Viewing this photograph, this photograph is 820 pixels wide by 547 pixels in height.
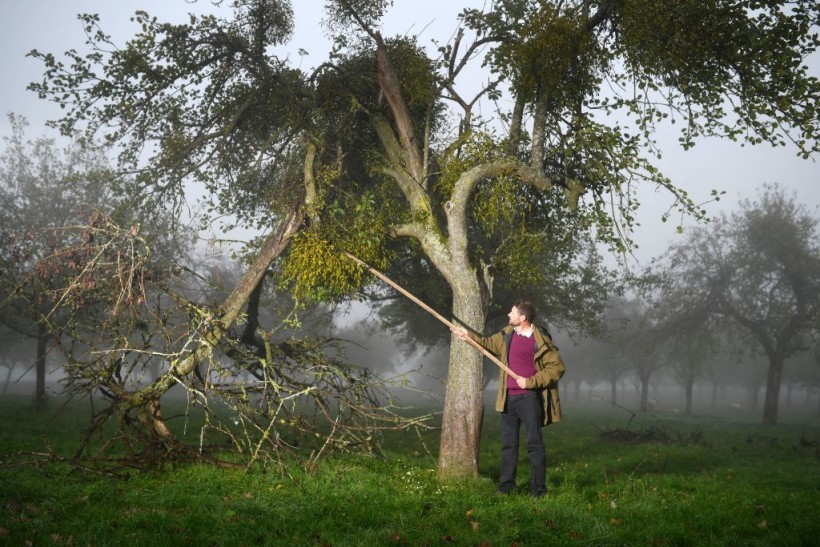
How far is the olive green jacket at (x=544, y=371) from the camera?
294 inches

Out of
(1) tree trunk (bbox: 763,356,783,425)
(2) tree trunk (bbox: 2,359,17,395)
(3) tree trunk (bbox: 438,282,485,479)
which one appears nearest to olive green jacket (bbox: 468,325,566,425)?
(3) tree trunk (bbox: 438,282,485,479)

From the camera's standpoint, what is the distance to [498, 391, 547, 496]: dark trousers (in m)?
7.49

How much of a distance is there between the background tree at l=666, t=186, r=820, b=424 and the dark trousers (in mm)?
26666

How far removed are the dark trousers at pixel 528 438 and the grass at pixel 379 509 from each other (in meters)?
0.27

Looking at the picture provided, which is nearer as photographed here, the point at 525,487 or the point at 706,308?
the point at 525,487

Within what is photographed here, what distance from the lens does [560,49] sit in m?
10.1

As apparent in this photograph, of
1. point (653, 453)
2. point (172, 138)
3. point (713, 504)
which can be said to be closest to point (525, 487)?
point (713, 504)

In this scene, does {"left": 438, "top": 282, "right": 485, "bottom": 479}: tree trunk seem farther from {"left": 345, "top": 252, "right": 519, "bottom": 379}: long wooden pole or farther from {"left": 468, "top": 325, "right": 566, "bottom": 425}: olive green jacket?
{"left": 468, "top": 325, "right": 566, "bottom": 425}: olive green jacket

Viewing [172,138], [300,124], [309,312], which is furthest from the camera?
[309,312]

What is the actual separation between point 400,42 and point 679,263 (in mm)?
24672

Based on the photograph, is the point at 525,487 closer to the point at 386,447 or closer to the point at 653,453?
the point at 386,447

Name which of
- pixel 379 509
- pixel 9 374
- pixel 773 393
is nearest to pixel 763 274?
pixel 773 393

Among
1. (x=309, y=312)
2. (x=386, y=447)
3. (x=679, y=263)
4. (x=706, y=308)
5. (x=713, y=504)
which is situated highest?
(x=679, y=263)

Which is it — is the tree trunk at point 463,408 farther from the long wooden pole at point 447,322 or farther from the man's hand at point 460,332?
the man's hand at point 460,332
